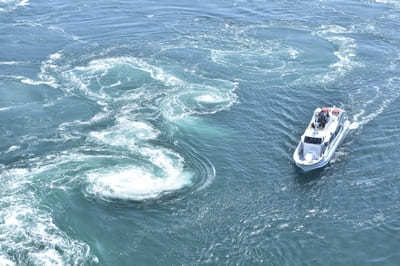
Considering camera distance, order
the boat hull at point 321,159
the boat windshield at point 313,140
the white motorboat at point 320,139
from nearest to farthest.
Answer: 1. the boat hull at point 321,159
2. the white motorboat at point 320,139
3. the boat windshield at point 313,140

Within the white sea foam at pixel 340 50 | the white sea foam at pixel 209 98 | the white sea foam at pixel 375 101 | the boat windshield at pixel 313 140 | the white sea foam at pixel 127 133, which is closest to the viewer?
the boat windshield at pixel 313 140

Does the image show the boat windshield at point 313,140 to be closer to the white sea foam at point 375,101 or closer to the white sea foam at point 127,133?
the white sea foam at point 375,101

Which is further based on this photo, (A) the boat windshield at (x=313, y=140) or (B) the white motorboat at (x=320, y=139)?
(A) the boat windshield at (x=313, y=140)

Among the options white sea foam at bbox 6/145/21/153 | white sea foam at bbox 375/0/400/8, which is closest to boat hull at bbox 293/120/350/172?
white sea foam at bbox 6/145/21/153

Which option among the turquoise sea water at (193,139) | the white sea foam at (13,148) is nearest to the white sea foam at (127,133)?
the turquoise sea water at (193,139)

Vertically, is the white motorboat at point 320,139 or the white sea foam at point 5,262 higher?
the white motorboat at point 320,139

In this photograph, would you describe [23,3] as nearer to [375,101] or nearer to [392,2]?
[375,101]

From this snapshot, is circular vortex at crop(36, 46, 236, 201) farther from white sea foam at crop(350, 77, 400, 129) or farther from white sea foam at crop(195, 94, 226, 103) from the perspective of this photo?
white sea foam at crop(350, 77, 400, 129)

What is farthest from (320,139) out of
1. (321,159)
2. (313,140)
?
(321,159)
